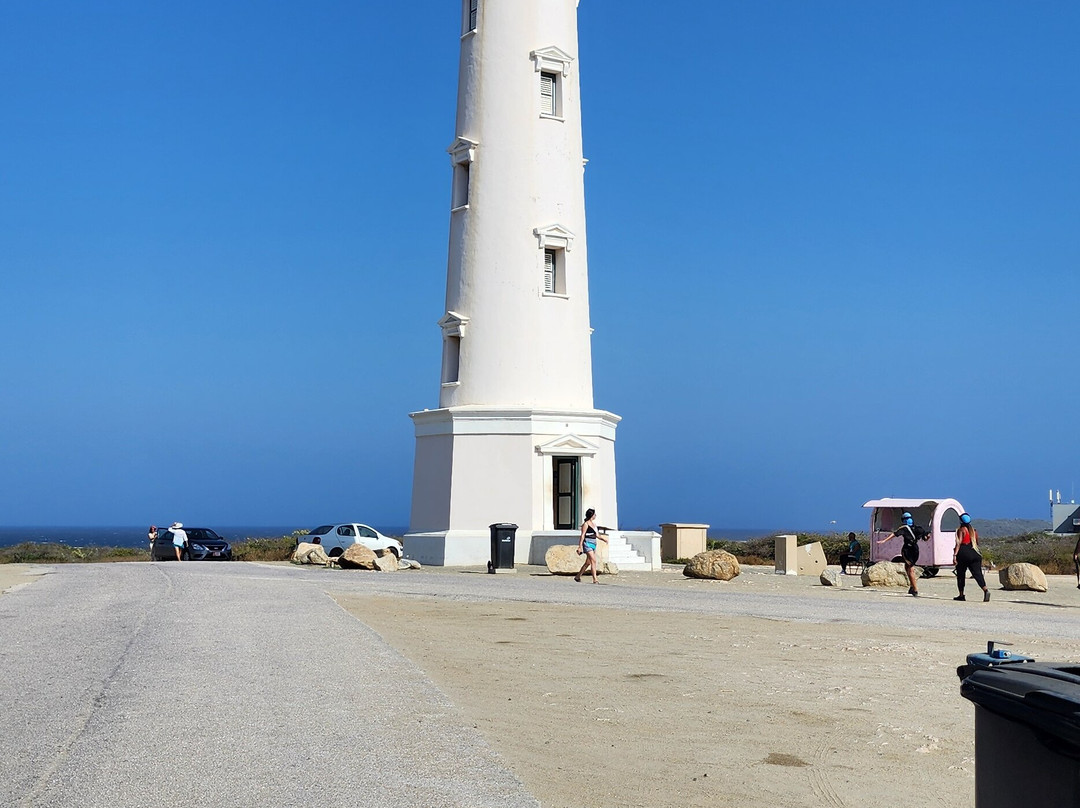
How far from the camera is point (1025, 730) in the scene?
3982mm

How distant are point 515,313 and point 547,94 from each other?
6995mm

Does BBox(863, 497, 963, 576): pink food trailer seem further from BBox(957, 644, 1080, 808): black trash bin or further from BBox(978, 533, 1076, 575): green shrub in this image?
BBox(957, 644, 1080, 808): black trash bin

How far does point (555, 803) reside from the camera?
22.2ft

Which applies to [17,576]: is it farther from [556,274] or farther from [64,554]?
[64,554]

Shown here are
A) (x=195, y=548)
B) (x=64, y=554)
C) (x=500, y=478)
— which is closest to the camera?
(x=500, y=478)

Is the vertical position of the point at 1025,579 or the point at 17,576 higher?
the point at 1025,579

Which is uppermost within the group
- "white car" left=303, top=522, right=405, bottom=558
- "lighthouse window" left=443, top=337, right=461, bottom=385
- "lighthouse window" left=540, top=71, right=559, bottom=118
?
"lighthouse window" left=540, top=71, right=559, bottom=118

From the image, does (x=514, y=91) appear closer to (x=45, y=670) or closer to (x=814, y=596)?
(x=814, y=596)

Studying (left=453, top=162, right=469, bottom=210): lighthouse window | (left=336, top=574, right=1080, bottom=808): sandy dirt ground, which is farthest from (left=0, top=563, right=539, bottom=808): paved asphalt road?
(left=453, top=162, right=469, bottom=210): lighthouse window

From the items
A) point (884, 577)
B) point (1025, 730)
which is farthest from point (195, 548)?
point (1025, 730)

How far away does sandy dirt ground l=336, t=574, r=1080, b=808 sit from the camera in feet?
24.5

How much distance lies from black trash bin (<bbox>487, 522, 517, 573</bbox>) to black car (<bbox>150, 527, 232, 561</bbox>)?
1413cm

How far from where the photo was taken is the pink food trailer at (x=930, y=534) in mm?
31969

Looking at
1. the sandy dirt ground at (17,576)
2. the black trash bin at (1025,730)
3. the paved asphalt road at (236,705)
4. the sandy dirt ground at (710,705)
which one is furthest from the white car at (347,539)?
the black trash bin at (1025,730)
